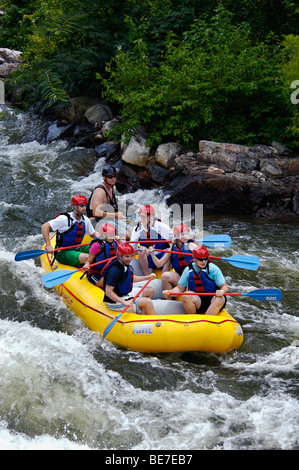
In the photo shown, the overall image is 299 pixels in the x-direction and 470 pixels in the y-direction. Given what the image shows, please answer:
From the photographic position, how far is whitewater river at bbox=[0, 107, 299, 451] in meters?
4.03

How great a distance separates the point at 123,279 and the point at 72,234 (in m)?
1.25

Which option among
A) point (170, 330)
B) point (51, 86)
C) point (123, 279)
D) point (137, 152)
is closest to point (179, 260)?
point (123, 279)

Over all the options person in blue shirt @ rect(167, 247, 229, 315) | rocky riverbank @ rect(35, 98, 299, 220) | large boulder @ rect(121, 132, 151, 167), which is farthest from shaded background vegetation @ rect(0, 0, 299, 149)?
person in blue shirt @ rect(167, 247, 229, 315)

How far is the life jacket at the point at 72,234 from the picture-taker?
610 cm

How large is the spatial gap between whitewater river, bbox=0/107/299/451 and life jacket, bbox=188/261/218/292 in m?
0.66

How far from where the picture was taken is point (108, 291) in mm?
5133

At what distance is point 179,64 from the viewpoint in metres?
10.2

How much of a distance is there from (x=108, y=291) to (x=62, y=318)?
945mm

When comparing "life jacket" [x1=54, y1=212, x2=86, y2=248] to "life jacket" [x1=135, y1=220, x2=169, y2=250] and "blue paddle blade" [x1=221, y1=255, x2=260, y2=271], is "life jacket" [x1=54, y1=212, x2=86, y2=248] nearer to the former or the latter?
"life jacket" [x1=135, y1=220, x2=169, y2=250]

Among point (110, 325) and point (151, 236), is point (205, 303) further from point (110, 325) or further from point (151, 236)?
point (151, 236)

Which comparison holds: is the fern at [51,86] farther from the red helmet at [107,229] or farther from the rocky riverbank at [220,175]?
the red helmet at [107,229]
